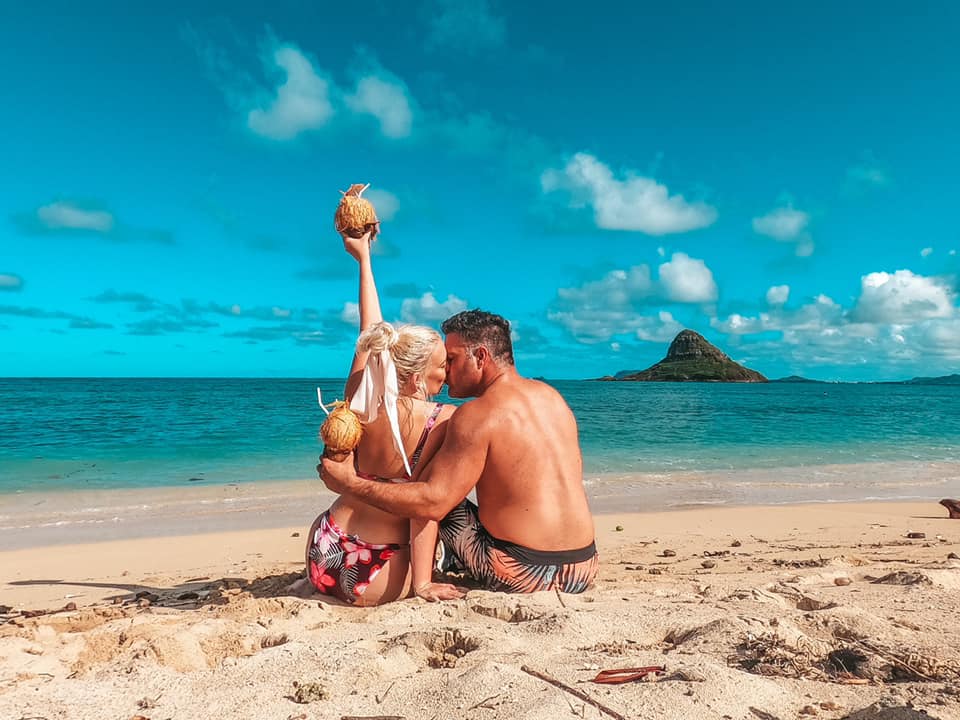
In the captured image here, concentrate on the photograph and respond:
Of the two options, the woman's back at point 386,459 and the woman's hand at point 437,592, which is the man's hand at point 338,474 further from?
the woman's hand at point 437,592

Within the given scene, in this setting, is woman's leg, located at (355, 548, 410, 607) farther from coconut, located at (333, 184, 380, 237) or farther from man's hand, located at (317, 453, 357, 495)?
coconut, located at (333, 184, 380, 237)

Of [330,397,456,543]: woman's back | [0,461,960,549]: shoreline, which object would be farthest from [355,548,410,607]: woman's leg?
[0,461,960,549]: shoreline

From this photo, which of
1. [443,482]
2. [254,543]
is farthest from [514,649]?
[254,543]

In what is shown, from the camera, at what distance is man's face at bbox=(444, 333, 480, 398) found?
3.65 meters

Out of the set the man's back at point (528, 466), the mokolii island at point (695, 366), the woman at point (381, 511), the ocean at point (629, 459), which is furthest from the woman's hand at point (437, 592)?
the mokolii island at point (695, 366)

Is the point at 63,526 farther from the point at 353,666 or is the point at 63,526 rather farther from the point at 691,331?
the point at 691,331

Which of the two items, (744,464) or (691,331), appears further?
(691,331)

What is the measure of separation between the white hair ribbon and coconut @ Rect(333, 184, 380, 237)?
1.25 metres

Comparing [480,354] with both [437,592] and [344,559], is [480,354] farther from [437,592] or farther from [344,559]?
[344,559]

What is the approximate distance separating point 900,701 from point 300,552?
510 cm

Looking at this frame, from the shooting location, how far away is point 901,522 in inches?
291

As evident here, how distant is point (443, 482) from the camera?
11.3 ft

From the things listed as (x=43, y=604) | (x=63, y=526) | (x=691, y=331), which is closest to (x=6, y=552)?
→ (x=63, y=526)

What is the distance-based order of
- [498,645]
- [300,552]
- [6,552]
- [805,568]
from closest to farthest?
[498,645] → [805,568] → [300,552] → [6,552]
